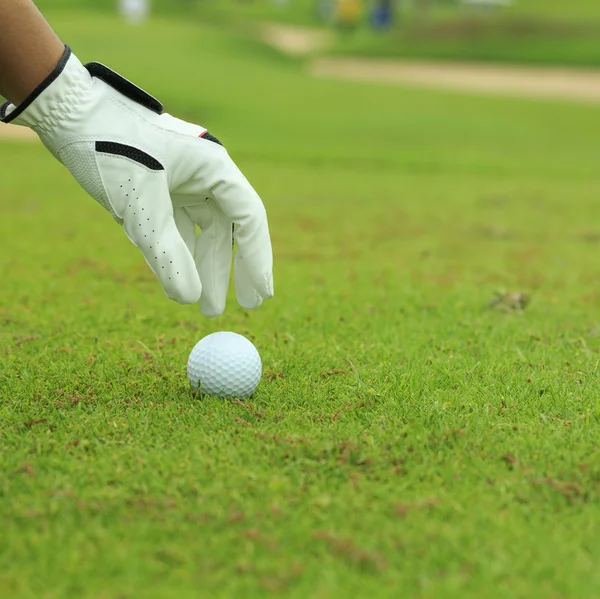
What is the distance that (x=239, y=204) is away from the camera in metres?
3.00

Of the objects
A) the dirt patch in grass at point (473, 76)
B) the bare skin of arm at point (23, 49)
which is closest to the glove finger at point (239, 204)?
the bare skin of arm at point (23, 49)

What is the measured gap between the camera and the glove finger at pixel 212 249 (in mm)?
3213

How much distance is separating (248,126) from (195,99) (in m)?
2.08

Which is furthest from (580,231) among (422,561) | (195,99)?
(195,99)

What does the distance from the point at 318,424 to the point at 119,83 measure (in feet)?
4.55

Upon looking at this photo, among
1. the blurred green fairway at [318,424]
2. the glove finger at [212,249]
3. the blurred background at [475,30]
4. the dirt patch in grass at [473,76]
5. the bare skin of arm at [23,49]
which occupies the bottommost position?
the dirt patch in grass at [473,76]

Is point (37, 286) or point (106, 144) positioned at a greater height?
point (106, 144)

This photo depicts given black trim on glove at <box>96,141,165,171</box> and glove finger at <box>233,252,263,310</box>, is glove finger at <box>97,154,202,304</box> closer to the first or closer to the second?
black trim on glove at <box>96,141,165,171</box>

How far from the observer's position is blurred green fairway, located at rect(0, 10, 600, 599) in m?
2.05

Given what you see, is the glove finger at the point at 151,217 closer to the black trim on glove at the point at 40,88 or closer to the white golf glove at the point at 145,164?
the white golf glove at the point at 145,164

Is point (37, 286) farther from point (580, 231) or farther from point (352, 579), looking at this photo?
point (580, 231)

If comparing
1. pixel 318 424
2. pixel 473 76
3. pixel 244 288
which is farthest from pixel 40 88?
pixel 473 76

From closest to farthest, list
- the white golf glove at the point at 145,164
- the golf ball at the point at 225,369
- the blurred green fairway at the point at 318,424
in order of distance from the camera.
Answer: the blurred green fairway at the point at 318,424 → the white golf glove at the point at 145,164 → the golf ball at the point at 225,369

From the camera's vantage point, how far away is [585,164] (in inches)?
507
